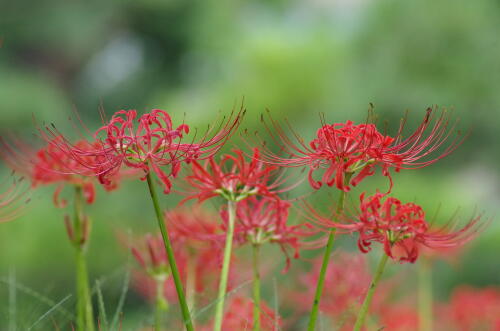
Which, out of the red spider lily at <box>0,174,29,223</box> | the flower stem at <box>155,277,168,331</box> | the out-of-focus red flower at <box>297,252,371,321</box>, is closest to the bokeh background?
the out-of-focus red flower at <box>297,252,371,321</box>

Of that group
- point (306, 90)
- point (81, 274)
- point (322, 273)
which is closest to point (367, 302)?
point (322, 273)

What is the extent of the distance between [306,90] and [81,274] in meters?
5.95

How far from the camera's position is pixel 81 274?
0.92m

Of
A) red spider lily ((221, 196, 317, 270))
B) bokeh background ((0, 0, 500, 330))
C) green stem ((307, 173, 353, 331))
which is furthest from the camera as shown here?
bokeh background ((0, 0, 500, 330))

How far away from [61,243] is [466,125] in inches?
121

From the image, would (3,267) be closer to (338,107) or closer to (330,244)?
(338,107)

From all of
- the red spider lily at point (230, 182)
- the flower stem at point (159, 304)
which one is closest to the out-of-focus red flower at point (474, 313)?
the flower stem at point (159, 304)

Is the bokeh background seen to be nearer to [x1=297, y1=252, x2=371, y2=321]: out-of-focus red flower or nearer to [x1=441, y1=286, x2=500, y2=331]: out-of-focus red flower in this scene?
[x1=441, y1=286, x2=500, y2=331]: out-of-focus red flower

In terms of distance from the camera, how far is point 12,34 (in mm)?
9312

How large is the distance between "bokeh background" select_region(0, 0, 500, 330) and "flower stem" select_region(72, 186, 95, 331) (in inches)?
135

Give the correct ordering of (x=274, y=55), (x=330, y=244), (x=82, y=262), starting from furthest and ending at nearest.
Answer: (x=274, y=55) → (x=82, y=262) → (x=330, y=244)

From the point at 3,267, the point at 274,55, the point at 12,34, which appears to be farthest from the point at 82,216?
the point at 12,34

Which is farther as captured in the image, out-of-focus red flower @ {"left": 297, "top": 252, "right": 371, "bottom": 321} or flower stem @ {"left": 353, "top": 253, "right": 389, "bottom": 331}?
out-of-focus red flower @ {"left": 297, "top": 252, "right": 371, "bottom": 321}

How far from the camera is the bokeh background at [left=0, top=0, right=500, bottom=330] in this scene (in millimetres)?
5504
